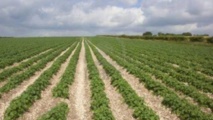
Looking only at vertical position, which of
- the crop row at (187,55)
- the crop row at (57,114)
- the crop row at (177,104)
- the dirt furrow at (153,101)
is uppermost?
the crop row at (57,114)

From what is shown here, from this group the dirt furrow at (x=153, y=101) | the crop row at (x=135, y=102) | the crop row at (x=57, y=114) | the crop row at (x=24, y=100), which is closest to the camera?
the crop row at (x=57, y=114)

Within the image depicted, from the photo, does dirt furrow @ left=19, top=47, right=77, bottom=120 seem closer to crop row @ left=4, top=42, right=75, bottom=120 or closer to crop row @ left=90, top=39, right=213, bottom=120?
crop row @ left=4, top=42, right=75, bottom=120

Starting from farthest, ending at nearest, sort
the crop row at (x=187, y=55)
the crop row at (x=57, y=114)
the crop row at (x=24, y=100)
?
the crop row at (x=187, y=55)
the crop row at (x=24, y=100)
the crop row at (x=57, y=114)

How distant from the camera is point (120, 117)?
12.1m

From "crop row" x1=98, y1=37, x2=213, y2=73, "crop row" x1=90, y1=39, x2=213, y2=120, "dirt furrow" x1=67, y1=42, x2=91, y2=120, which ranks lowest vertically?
"crop row" x1=98, y1=37, x2=213, y2=73

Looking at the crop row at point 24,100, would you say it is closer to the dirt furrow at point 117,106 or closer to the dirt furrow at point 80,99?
the dirt furrow at point 80,99

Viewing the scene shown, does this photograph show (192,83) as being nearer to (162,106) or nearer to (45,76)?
(162,106)

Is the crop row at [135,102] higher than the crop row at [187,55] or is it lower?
higher

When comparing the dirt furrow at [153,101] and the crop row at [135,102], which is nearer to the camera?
the crop row at [135,102]

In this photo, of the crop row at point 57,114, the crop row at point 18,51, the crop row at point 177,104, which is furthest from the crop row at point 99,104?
the crop row at point 18,51

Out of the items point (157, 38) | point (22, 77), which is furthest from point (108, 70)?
point (157, 38)

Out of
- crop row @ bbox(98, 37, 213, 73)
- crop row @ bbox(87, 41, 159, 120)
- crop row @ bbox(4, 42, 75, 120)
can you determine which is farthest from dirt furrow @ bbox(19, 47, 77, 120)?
crop row @ bbox(98, 37, 213, 73)

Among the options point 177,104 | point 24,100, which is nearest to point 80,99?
point 24,100

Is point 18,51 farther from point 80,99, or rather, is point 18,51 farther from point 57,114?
point 57,114
